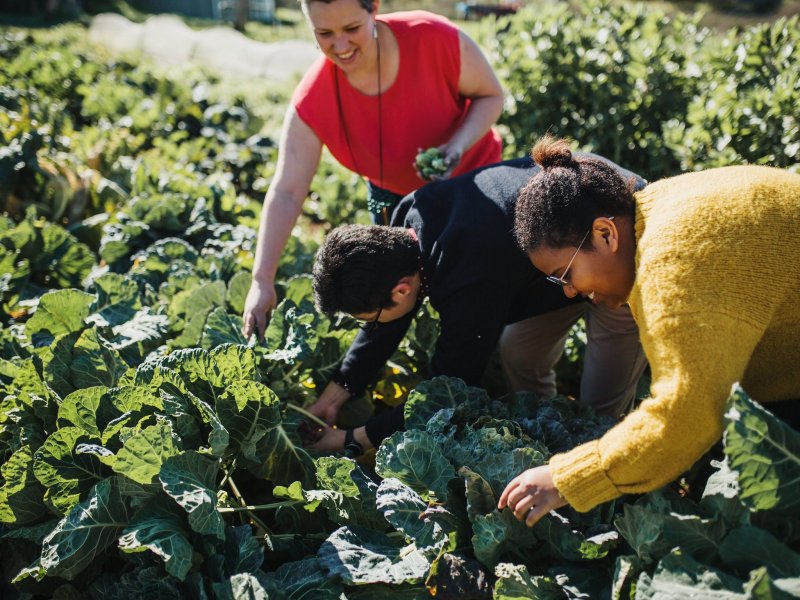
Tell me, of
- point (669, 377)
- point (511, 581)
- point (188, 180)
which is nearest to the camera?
point (669, 377)

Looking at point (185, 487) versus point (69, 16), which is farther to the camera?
point (69, 16)

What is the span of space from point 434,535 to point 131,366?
Result: 1660 millimetres

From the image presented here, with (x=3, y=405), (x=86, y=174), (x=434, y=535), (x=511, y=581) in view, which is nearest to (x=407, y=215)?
(x=434, y=535)

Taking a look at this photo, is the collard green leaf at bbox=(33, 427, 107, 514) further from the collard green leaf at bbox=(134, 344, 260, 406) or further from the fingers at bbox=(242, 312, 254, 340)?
the fingers at bbox=(242, 312, 254, 340)

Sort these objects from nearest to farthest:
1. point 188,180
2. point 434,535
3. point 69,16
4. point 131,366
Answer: point 434,535 < point 131,366 < point 188,180 < point 69,16

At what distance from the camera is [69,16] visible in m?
24.5

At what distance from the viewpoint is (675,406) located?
5.12ft

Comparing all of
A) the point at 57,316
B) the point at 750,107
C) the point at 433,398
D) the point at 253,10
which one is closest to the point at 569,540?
the point at 433,398

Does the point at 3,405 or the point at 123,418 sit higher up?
the point at 123,418

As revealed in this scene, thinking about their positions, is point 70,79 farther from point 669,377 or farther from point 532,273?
point 669,377

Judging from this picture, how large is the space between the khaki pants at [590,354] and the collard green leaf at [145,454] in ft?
5.13

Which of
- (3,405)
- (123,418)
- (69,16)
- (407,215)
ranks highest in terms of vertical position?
(407,215)

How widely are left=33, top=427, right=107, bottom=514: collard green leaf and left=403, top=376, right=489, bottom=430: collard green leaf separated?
1.14m

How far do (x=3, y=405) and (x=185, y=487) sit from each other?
116 cm
